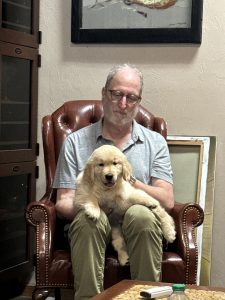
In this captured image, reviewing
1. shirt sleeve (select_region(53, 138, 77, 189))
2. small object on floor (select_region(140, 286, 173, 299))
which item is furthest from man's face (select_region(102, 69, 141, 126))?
small object on floor (select_region(140, 286, 173, 299))

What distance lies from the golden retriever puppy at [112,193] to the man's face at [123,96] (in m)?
0.30

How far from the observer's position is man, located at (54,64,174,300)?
2.39 metres

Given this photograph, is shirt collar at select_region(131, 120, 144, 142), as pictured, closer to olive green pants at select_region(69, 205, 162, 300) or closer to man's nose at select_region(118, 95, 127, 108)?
man's nose at select_region(118, 95, 127, 108)

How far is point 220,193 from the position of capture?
3.40 metres

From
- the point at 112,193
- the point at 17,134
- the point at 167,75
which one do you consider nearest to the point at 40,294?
the point at 112,193

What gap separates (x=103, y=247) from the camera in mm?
2428

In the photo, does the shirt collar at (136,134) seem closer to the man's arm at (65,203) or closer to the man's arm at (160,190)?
the man's arm at (160,190)

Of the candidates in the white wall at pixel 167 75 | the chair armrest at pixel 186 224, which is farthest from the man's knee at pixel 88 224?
the white wall at pixel 167 75

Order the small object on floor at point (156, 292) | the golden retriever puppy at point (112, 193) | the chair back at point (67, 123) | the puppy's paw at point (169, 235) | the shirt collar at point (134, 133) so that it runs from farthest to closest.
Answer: the chair back at point (67, 123) < the shirt collar at point (134, 133) < the puppy's paw at point (169, 235) < the golden retriever puppy at point (112, 193) < the small object on floor at point (156, 292)

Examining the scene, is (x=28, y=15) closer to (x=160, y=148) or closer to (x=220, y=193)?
(x=160, y=148)

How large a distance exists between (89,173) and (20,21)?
1.27 meters

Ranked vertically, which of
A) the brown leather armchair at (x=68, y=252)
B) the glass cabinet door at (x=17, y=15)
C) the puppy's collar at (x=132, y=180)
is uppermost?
the glass cabinet door at (x=17, y=15)

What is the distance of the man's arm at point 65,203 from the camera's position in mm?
2621

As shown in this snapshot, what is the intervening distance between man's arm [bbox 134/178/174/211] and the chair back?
0.40m
